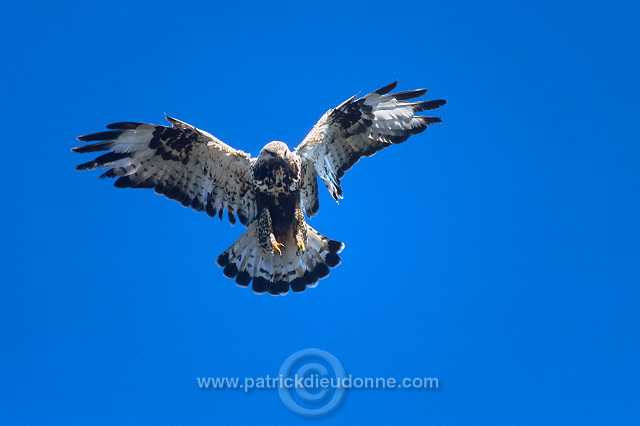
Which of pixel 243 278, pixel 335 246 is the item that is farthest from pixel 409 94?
pixel 243 278

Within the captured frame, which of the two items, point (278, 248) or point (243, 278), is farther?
point (243, 278)

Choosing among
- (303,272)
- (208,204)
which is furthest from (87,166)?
(303,272)

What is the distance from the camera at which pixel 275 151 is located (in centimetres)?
842

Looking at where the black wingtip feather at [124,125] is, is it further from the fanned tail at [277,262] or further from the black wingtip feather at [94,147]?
the fanned tail at [277,262]

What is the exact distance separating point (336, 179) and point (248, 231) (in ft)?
4.17

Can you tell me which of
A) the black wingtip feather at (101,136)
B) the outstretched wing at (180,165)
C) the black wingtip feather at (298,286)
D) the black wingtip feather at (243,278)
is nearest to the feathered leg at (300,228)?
the black wingtip feather at (298,286)

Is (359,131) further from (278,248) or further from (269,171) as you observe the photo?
(278,248)

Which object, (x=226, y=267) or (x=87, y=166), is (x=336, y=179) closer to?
(x=226, y=267)

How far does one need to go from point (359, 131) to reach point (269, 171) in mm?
1289

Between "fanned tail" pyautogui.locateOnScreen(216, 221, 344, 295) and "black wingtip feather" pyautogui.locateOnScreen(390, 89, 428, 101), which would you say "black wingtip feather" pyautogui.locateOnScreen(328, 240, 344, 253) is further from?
"black wingtip feather" pyautogui.locateOnScreen(390, 89, 428, 101)

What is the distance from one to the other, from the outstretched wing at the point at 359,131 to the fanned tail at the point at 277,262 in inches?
19.9

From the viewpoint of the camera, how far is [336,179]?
905 centimetres

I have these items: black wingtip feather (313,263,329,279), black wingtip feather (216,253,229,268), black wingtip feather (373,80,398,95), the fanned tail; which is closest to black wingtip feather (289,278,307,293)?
the fanned tail

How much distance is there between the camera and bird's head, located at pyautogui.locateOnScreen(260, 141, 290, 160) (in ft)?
27.7
